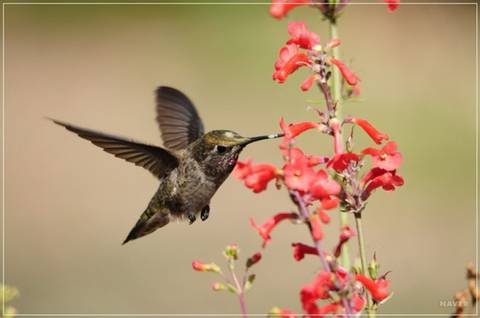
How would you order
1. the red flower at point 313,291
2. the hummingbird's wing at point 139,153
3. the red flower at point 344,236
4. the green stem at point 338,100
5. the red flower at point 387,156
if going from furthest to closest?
1. the hummingbird's wing at point 139,153
2. the red flower at point 387,156
3. the green stem at point 338,100
4. the red flower at point 344,236
5. the red flower at point 313,291

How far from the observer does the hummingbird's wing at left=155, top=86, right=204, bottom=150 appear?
14.6 ft

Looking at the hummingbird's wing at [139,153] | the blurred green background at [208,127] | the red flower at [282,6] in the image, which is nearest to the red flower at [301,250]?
the red flower at [282,6]

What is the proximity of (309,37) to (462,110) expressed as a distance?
12.9m

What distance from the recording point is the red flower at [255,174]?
7.21ft

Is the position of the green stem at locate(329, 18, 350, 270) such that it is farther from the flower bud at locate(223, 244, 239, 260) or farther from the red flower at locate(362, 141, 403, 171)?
the flower bud at locate(223, 244, 239, 260)

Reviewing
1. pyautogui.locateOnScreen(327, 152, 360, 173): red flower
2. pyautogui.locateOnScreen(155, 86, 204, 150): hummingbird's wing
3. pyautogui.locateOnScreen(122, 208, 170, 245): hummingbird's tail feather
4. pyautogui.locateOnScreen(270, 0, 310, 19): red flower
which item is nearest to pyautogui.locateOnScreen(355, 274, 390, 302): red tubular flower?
pyautogui.locateOnScreen(327, 152, 360, 173): red flower

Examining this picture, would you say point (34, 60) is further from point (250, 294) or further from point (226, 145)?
point (226, 145)

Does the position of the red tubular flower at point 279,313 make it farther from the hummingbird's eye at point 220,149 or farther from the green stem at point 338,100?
the hummingbird's eye at point 220,149

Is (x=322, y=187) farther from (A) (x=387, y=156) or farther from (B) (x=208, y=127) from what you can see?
(B) (x=208, y=127)

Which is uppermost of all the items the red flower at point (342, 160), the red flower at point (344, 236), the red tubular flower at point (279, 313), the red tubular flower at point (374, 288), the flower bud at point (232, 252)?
the red flower at point (342, 160)

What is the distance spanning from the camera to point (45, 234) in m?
12.0

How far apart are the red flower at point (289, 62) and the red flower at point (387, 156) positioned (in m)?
0.38

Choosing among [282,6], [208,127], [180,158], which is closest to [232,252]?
[282,6]

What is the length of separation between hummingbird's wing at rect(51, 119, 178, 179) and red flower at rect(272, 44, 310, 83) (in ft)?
3.54
